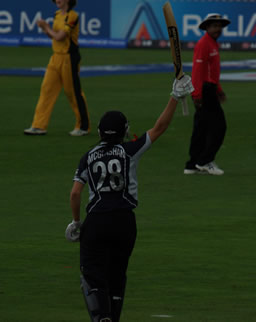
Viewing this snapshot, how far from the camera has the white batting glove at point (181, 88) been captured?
7500mm

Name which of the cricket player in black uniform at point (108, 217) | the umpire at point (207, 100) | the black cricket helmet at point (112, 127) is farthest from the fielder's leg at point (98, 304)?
the umpire at point (207, 100)

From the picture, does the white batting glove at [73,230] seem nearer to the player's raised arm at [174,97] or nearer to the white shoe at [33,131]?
the player's raised arm at [174,97]

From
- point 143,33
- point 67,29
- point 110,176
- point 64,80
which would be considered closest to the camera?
point 110,176

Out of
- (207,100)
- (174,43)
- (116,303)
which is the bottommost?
(207,100)

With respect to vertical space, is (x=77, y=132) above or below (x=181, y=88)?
below

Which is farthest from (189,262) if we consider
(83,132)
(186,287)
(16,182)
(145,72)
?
(145,72)

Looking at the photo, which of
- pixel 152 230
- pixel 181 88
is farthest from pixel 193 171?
pixel 181 88

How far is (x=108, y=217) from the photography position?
690 centimetres

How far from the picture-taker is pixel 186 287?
8.47 meters

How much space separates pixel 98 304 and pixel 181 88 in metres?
1.64

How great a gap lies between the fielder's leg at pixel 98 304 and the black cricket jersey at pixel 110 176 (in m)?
0.50

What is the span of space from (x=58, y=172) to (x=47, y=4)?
2426 centimetres

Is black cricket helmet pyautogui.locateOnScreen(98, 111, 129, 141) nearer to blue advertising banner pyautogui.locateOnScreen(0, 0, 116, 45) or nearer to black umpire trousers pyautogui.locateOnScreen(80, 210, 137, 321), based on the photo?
black umpire trousers pyautogui.locateOnScreen(80, 210, 137, 321)

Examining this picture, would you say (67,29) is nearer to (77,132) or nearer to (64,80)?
(64,80)
